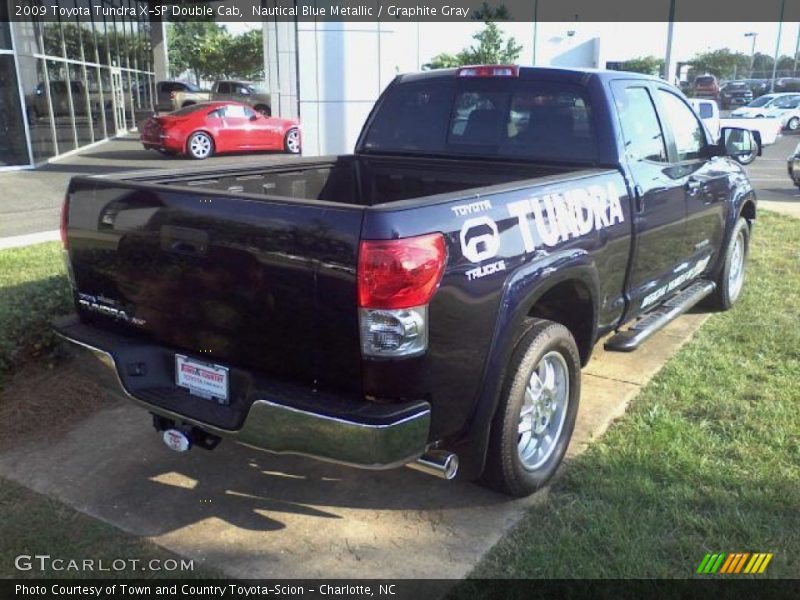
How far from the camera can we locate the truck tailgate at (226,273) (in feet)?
8.45

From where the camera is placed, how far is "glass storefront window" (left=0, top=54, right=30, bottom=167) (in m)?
15.0

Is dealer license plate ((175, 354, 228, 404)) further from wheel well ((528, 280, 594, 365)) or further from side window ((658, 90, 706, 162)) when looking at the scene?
side window ((658, 90, 706, 162))

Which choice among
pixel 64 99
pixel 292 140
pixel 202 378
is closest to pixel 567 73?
pixel 202 378

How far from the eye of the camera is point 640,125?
445 centimetres

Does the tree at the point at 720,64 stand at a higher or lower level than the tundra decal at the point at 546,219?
higher

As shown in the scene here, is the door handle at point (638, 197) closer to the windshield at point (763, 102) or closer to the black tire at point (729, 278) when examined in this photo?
the black tire at point (729, 278)

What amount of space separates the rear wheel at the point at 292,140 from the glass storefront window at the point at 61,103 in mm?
5549

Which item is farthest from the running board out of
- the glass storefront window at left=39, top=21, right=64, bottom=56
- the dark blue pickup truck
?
Result: the glass storefront window at left=39, top=21, right=64, bottom=56

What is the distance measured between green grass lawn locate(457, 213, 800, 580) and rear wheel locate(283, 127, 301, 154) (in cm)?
1668

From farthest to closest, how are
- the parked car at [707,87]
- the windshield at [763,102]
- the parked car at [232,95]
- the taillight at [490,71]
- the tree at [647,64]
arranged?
Result: 1. the tree at [647,64]
2. the parked car at [707,87]
3. the windshield at [763,102]
4. the parked car at [232,95]
5. the taillight at [490,71]

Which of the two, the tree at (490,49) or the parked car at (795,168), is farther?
the tree at (490,49)

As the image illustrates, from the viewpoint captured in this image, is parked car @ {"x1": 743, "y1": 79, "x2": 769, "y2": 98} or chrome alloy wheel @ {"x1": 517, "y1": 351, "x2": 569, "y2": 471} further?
parked car @ {"x1": 743, "y1": 79, "x2": 769, "y2": 98}

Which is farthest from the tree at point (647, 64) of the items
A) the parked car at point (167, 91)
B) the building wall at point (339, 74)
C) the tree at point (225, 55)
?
the building wall at point (339, 74)

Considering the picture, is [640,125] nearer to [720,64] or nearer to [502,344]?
[502,344]
